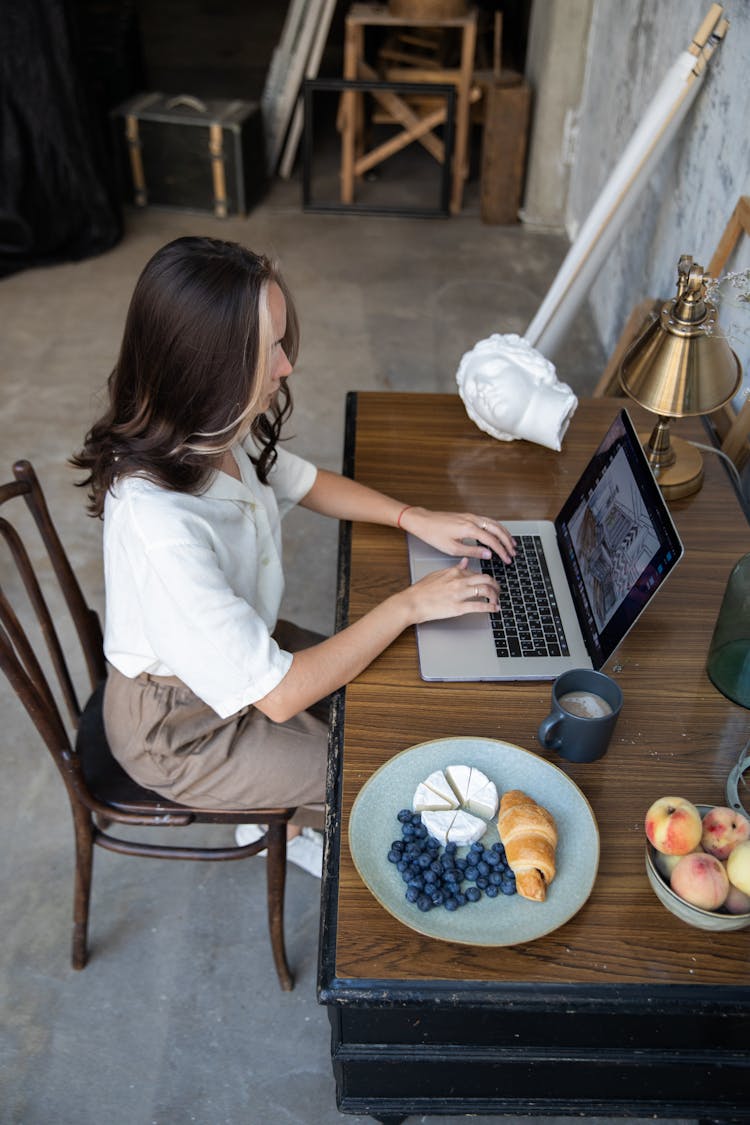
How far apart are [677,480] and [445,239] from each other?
3.01 m

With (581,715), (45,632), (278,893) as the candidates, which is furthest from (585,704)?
(45,632)

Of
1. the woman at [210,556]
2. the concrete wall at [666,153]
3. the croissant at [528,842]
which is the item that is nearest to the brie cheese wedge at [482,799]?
the croissant at [528,842]

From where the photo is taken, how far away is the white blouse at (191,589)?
121 cm

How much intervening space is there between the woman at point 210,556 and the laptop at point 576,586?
50 mm

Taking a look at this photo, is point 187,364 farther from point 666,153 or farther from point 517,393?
point 666,153

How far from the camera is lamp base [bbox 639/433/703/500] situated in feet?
5.33

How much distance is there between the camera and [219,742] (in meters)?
1.49

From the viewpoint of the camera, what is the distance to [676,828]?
103 cm

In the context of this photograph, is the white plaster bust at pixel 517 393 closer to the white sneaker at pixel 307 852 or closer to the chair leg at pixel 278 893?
the chair leg at pixel 278 893

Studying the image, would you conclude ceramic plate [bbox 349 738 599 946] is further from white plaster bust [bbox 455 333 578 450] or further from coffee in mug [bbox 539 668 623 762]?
white plaster bust [bbox 455 333 578 450]

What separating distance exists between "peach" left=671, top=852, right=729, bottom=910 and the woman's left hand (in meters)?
0.59

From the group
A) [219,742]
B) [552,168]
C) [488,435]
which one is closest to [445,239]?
[552,168]

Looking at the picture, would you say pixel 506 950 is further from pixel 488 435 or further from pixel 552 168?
pixel 552 168

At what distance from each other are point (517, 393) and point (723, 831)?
0.89 m
